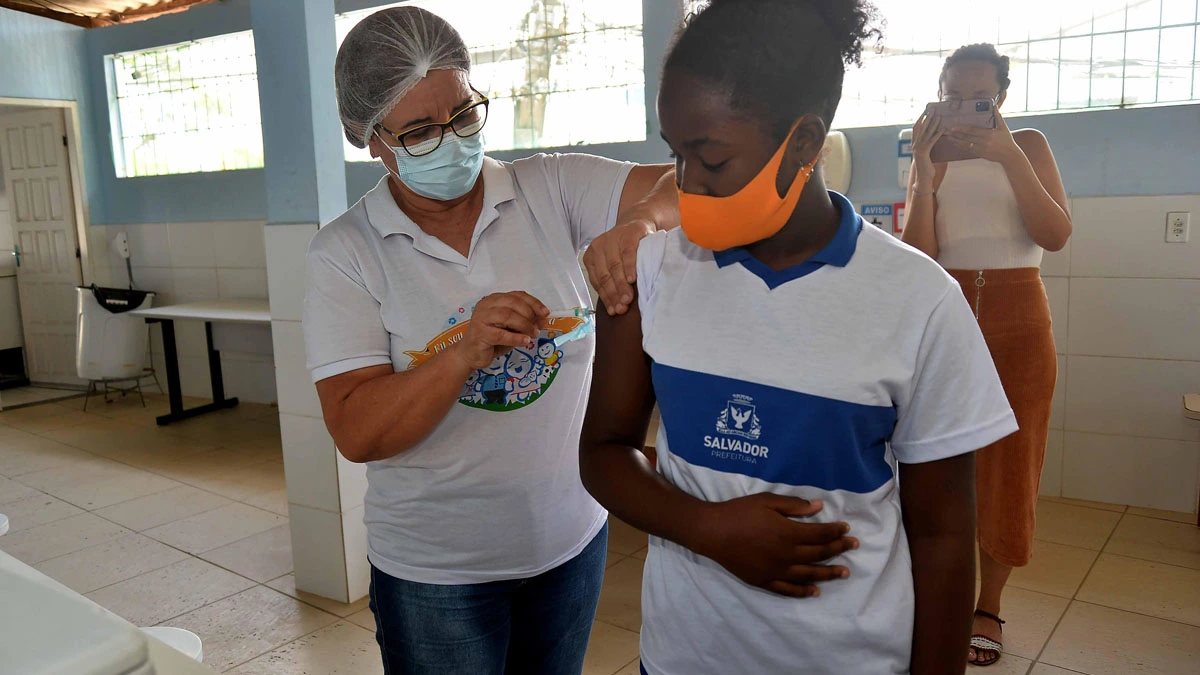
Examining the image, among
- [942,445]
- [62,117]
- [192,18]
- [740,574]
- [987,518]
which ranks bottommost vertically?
[987,518]

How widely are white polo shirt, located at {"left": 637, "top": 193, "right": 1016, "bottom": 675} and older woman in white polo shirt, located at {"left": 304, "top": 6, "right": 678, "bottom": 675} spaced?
32 cm

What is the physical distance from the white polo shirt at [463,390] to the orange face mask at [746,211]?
0.43 m

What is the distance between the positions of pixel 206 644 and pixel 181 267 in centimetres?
406

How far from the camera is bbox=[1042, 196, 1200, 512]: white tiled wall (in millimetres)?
3238

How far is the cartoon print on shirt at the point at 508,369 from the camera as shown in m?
1.20

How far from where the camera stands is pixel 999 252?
7.36 ft

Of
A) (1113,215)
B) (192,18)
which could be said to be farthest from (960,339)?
(192,18)

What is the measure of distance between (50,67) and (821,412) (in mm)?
6917

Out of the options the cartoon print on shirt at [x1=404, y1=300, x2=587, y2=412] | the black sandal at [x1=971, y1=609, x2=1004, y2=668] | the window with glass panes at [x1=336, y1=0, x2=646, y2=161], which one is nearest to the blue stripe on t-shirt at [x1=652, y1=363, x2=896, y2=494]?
the cartoon print on shirt at [x1=404, y1=300, x2=587, y2=412]

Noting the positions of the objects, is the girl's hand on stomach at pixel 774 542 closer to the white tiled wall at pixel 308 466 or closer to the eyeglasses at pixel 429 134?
the eyeglasses at pixel 429 134

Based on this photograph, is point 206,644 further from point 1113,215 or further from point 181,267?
point 181,267

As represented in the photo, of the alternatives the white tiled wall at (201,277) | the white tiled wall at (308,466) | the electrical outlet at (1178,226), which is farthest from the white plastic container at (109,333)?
the electrical outlet at (1178,226)

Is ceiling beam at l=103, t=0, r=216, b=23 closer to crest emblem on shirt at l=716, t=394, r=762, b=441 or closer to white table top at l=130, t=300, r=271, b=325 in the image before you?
white table top at l=130, t=300, r=271, b=325

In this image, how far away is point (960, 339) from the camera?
2.56ft
